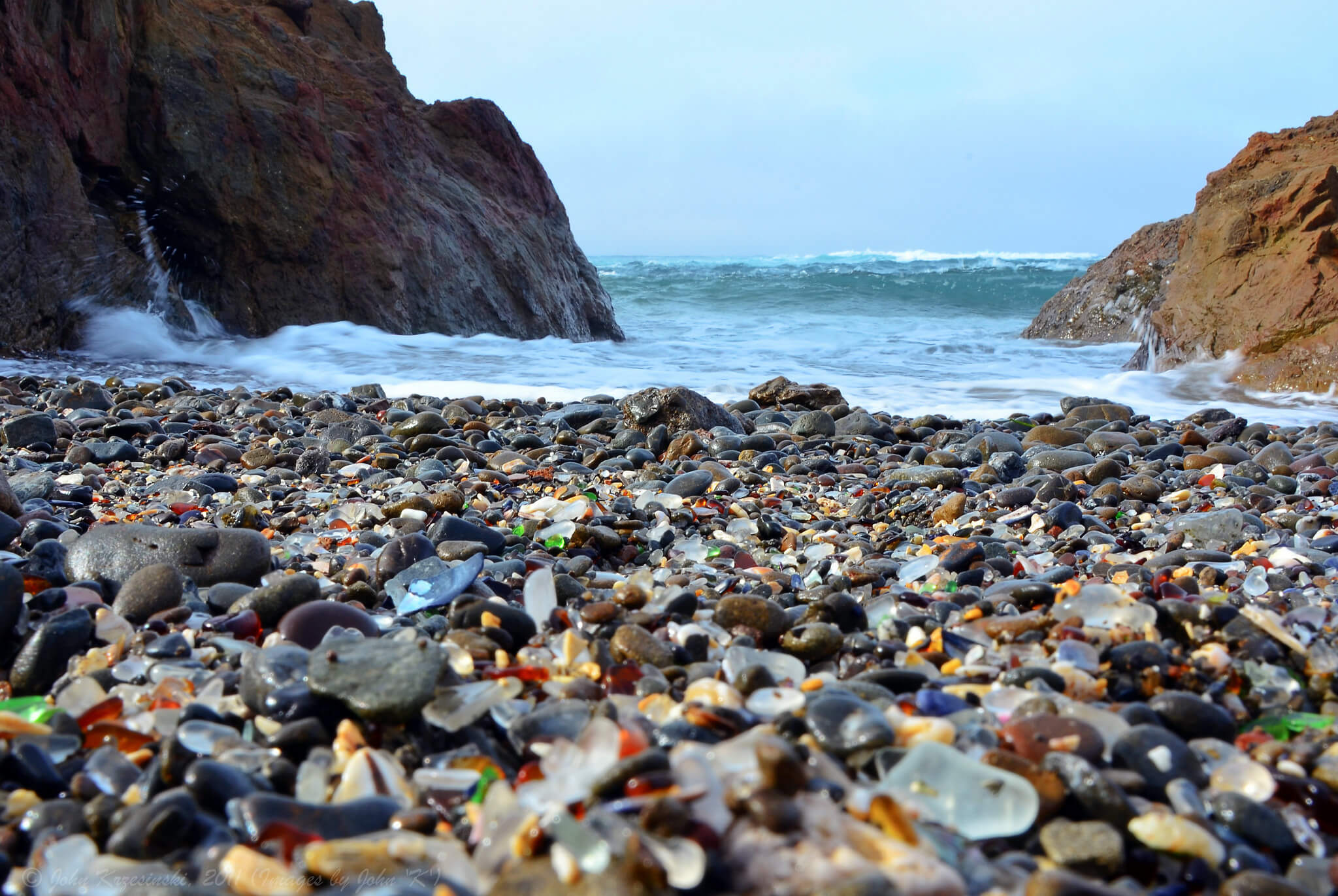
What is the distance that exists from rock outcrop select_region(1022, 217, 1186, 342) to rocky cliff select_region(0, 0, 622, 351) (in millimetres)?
6388

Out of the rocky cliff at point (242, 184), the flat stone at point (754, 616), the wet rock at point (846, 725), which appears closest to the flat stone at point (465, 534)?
the flat stone at point (754, 616)

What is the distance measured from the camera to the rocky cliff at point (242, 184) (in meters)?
6.02

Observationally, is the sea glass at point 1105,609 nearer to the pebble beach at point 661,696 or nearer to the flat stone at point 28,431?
the pebble beach at point 661,696

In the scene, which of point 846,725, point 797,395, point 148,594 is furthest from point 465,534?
point 797,395

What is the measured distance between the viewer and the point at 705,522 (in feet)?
8.10

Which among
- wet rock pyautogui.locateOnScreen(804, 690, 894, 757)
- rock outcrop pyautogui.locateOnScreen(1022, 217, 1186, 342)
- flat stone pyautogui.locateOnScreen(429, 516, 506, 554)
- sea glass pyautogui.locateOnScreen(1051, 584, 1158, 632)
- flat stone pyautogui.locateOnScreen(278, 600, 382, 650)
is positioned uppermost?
rock outcrop pyautogui.locateOnScreen(1022, 217, 1186, 342)

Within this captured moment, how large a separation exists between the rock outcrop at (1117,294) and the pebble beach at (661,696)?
30.2 ft

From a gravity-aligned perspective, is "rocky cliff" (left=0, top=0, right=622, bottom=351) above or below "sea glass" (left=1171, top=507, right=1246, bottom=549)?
above

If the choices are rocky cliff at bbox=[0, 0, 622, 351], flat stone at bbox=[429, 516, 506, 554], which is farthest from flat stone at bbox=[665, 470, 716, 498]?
rocky cliff at bbox=[0, 0, 622, 351]

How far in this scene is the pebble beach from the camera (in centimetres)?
92

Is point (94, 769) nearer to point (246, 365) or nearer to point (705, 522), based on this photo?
point (705, 522)

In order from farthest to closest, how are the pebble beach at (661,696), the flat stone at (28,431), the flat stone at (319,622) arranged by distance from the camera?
1. the flat stone at (28,431)
2. the flat stone at (319,622)
3. the pebble beach at (661,696)

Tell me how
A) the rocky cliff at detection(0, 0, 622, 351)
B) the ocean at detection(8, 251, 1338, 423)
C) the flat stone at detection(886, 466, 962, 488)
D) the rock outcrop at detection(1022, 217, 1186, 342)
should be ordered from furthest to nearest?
1. the rock outcrop at detection(1022, 217, 1186, 342)
2. the rocky cliff at detection(0, 0, 622, 351)
3. the ocean at detection(8, 251, 1338, 423)
4. the flat stone at detection(886, 466, 962, 488)

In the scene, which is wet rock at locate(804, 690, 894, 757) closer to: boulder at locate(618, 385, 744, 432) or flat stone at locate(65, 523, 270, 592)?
flat stone at locate(65, 523, 270, 592)
